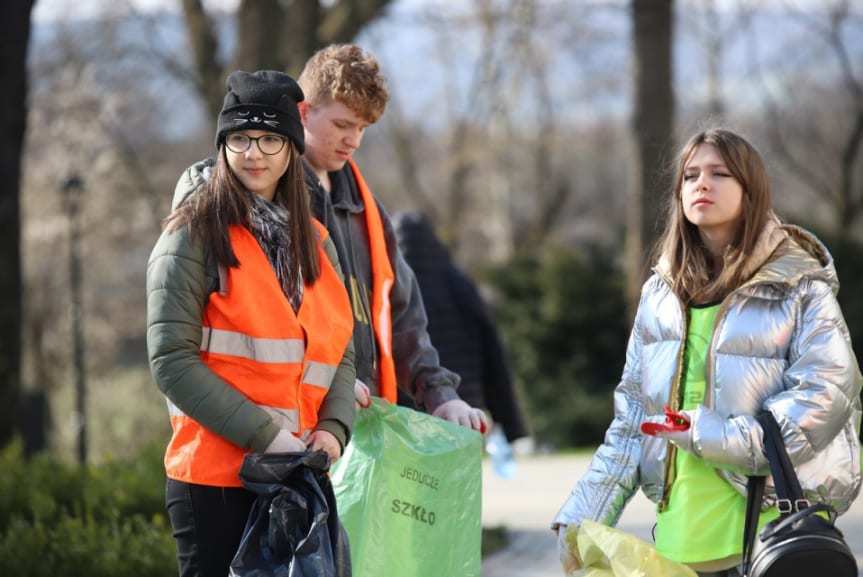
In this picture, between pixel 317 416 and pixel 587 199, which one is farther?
pixel 587 199

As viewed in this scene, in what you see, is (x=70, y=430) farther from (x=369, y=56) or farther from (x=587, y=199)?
(x=587, y=199)

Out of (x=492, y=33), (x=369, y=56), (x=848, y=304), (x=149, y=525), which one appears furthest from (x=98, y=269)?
(x=369, y=56)

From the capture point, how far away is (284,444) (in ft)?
10.4

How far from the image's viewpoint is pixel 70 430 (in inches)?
901

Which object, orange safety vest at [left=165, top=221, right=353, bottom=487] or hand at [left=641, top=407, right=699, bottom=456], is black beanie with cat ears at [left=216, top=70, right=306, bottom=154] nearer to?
orange safety vest at [left=165, top=221, right=353, bottom=487]

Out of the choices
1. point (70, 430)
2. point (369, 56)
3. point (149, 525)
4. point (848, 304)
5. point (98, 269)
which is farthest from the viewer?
point (98, 269)

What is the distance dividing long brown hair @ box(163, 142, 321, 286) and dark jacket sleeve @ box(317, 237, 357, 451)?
0.25 m

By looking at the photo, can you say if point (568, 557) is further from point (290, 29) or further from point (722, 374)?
point (290, 29)

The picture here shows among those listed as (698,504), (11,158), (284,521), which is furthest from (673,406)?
(11,158)

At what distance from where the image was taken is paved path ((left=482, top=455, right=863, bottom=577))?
24.2ft

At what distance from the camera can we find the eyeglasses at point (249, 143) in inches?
133

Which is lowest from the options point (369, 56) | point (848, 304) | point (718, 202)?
point (848, 304)

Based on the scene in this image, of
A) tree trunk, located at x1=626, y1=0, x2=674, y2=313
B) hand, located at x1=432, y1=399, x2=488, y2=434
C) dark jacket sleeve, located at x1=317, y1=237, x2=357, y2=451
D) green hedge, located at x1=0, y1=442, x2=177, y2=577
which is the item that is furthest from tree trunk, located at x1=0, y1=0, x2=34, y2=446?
dark jacket sleeve, located at x1=317, y1=237, x2=357, y2=451

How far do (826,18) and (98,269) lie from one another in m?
17.7
